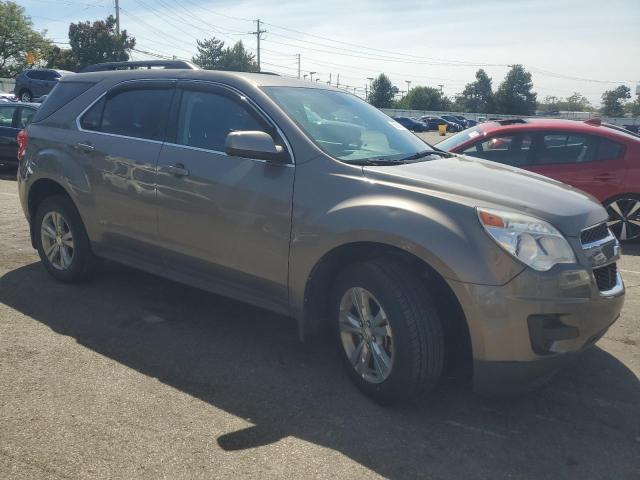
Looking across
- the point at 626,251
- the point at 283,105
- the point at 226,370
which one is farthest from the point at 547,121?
the point at 226,370

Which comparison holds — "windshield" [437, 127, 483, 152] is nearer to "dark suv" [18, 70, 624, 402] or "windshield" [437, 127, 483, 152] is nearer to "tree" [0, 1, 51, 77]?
"dark suv" [18, 70, 624, 402]

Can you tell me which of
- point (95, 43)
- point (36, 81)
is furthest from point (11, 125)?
point (95, 43)

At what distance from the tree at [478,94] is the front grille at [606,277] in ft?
340

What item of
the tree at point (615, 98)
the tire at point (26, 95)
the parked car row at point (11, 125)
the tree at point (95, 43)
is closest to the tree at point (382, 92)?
the tree at point (95, 43)

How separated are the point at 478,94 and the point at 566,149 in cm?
10782

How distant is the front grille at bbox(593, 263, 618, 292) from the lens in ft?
10.6

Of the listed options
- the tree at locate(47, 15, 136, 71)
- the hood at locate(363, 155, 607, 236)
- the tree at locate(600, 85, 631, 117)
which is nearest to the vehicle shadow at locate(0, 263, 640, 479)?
the hood at locate(363, 155, 607, 236)

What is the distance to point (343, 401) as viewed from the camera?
11.3 ft

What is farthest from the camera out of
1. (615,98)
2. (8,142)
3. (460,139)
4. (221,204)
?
(615,98)

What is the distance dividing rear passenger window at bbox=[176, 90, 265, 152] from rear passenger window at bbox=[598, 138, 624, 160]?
5272 millimetres

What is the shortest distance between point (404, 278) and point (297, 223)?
0.73 m

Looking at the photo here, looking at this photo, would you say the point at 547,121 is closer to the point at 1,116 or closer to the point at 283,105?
the point at 283,105

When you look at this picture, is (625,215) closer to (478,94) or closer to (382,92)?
(382,92)

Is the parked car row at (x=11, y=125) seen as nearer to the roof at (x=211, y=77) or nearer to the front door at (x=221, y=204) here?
the roof at (x=211, y=77)
